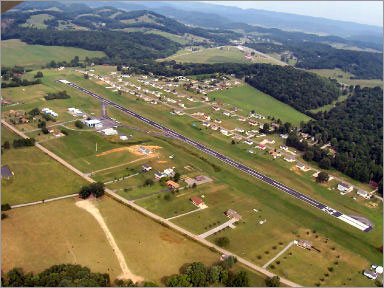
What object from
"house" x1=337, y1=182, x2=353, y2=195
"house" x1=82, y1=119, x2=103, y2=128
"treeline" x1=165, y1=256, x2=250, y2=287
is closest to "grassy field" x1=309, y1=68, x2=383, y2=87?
"house" x1=337, y1=182, x2=353, y2=195

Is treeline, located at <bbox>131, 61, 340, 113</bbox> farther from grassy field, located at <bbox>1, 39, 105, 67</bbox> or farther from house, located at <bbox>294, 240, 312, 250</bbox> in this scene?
house, located at <bbox>294, 240, 312, 250</bbox>

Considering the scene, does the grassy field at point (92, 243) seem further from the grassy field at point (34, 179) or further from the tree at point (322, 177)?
the tree at point (322, 177)

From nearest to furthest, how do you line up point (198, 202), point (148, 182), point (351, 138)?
point (198, 202) → point (148, 182) → point (351, 138)

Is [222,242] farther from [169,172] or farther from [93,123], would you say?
[93,123]

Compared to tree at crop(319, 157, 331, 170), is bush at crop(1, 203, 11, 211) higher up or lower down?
lower down

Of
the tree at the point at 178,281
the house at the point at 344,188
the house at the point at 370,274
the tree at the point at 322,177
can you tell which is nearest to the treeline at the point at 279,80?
the tree at the point at 322,177

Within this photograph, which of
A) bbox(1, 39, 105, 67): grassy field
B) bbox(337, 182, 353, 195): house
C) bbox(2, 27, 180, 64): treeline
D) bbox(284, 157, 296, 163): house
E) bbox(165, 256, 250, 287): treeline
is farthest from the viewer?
bbox(2, 27, 180, 64): treeline

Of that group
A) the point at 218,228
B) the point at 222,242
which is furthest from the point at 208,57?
the point at 222,242
